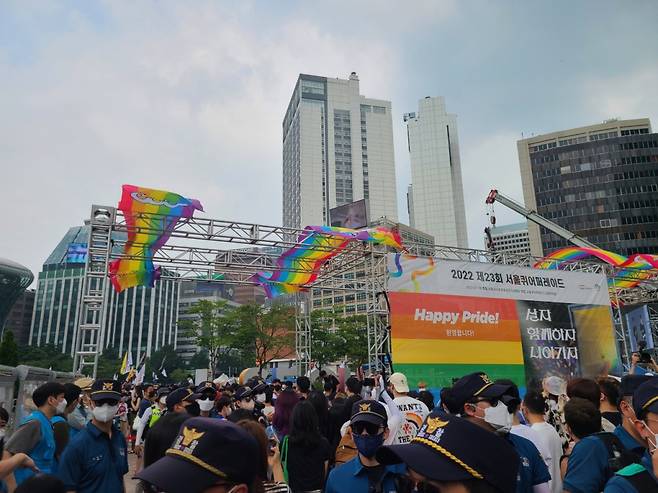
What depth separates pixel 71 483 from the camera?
3.17 metres

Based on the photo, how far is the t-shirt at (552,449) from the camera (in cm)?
369

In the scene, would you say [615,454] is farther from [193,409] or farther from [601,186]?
[601,186]

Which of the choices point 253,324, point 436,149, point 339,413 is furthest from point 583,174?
point 339,413

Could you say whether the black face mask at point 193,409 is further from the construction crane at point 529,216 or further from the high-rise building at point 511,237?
the high-rise building at point 511,237

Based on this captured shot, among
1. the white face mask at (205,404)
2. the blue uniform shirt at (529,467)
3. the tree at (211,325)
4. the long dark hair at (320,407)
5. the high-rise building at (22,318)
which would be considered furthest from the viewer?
the high-rise building at (22,318)

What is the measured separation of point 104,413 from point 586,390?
395cm

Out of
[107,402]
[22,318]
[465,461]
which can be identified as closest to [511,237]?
[22,318]

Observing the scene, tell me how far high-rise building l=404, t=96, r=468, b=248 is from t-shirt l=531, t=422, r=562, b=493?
96.6 m

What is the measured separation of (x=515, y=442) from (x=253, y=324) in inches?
1343

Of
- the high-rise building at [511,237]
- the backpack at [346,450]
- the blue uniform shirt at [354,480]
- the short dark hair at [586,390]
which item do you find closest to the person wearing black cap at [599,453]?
the short dark hair at [586,390]

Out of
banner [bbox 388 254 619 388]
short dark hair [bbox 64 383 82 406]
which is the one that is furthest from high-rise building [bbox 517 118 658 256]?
short dark hair [bbox 64 383 82 406]

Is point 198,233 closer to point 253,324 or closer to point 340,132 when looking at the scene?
point 253,324

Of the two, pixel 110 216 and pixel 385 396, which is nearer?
pixel 385 396

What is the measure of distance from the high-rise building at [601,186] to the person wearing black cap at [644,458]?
70650 millimetres
